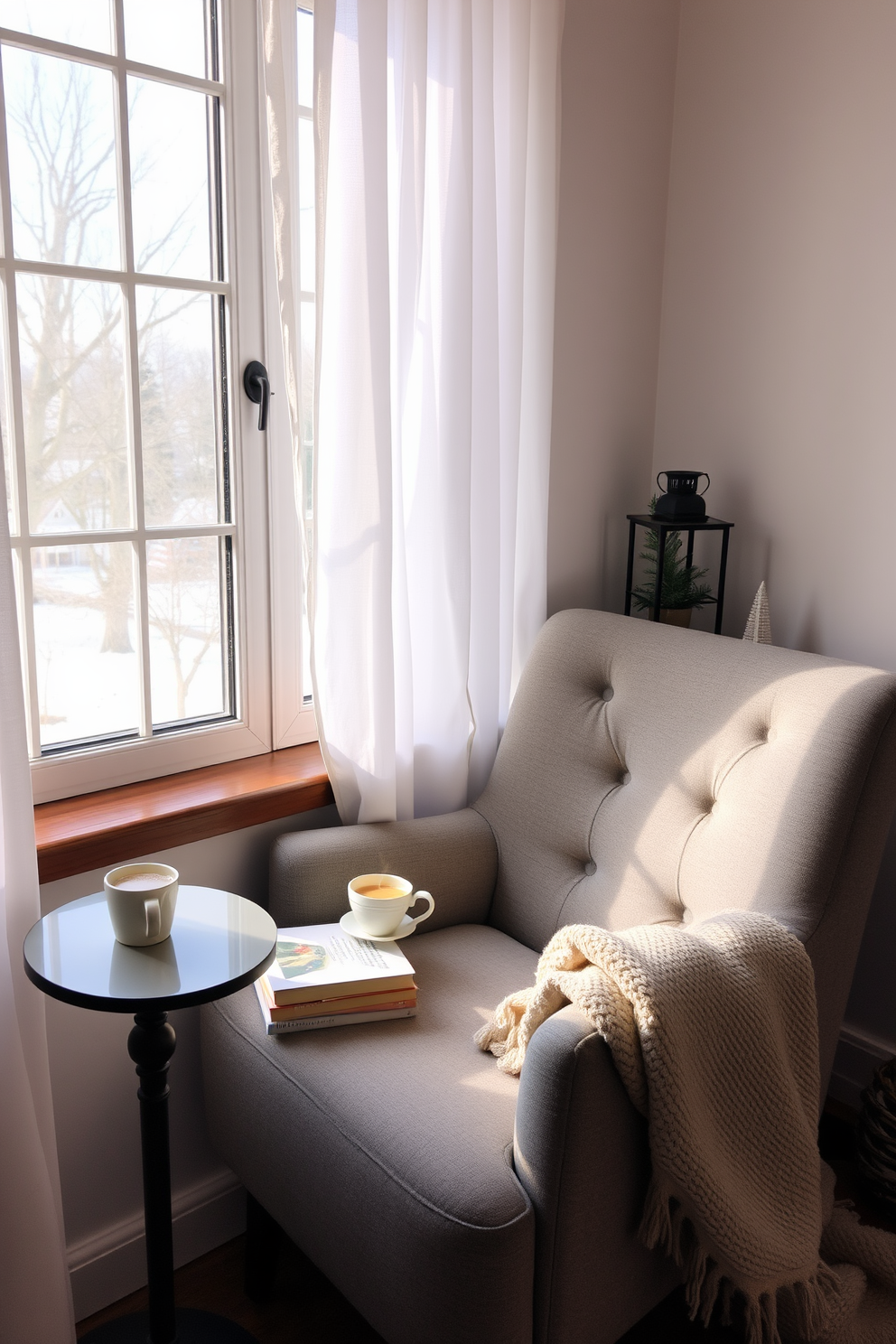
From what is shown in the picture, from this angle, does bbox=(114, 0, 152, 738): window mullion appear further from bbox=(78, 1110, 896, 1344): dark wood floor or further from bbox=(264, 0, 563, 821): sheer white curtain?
bbox=(78, 1110, 896, 1344): dark wood floor

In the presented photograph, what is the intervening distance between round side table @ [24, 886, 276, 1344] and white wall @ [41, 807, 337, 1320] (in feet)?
0.52

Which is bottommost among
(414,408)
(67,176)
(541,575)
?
(541,575)

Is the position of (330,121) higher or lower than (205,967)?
higher

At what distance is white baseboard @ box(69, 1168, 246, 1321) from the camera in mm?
1497

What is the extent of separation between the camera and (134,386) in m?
1.49

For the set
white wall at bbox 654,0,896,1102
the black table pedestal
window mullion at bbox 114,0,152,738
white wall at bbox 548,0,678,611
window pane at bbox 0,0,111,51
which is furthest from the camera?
white wall at bbox 548,0,678,611

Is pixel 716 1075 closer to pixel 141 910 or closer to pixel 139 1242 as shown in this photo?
pixel 141 910

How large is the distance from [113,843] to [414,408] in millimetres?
843

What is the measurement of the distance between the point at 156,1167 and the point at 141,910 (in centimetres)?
34

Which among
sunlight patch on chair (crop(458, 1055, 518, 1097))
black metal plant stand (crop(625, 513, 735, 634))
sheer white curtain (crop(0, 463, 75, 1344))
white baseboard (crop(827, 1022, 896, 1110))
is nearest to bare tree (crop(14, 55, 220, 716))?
sheer white curtain (crop(0, 463, 75, 1344))

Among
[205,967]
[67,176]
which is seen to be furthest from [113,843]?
[67,176]

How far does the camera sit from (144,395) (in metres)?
1.52

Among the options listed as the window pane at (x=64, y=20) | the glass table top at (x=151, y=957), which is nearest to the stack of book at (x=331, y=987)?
the glass table top at (x=151, y=957)

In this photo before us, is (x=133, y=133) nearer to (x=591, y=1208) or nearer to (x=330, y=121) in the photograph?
(x=330, y=121)
